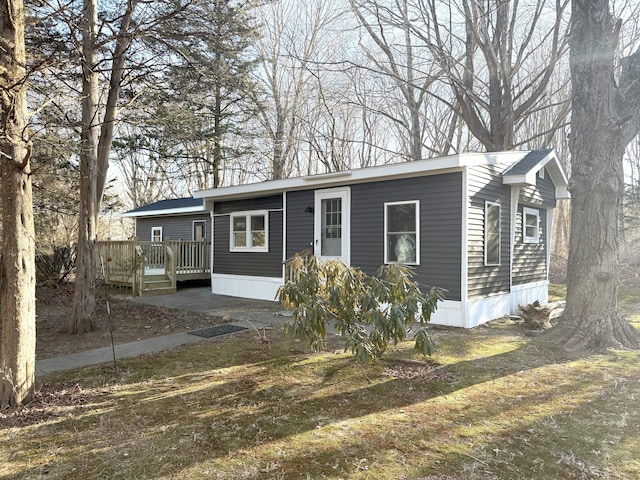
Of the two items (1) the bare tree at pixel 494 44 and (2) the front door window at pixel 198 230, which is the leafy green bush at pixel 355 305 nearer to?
(1) the bare tree at pixel 494 44

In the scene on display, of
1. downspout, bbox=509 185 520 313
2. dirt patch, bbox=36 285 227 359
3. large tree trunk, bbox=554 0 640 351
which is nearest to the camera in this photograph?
large tree trunk, bbox=554 0 640 351

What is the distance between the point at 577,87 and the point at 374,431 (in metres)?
6.02

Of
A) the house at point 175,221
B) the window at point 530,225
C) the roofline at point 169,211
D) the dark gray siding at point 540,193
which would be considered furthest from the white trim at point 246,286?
the dark gray siding at point 540,193

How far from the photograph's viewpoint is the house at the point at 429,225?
6.99 meters

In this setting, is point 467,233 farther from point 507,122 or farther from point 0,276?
point 507,122

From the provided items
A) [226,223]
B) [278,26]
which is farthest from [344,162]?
[226,223]

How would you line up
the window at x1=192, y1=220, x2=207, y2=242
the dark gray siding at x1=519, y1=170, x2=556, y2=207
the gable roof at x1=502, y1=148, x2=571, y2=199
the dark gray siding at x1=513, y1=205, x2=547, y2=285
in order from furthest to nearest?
1. the window at x1=192, y1=220, x2=207, y2=242
2. the dark gray siding at x1=519, y1=170, x2=556, y2=207
3. the dark gray siding at x1=513, y1=205, x2=547, y2=285
4. the gable roof at x1=502, y1=148, x2=571, y2=199

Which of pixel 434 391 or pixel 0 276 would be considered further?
pixel 434 391

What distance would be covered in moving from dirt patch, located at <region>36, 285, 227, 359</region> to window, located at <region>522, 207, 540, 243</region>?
22.6ft

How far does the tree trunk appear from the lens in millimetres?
6398

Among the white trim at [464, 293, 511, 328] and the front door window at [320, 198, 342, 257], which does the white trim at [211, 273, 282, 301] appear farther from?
the white trim at [464, 293, 511, 328]

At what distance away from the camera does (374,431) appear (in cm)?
298

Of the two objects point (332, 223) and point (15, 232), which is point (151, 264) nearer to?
point (332, 223)

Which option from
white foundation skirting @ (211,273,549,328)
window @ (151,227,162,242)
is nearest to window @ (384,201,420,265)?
white foundation skirting @ (211,273,549,328)
